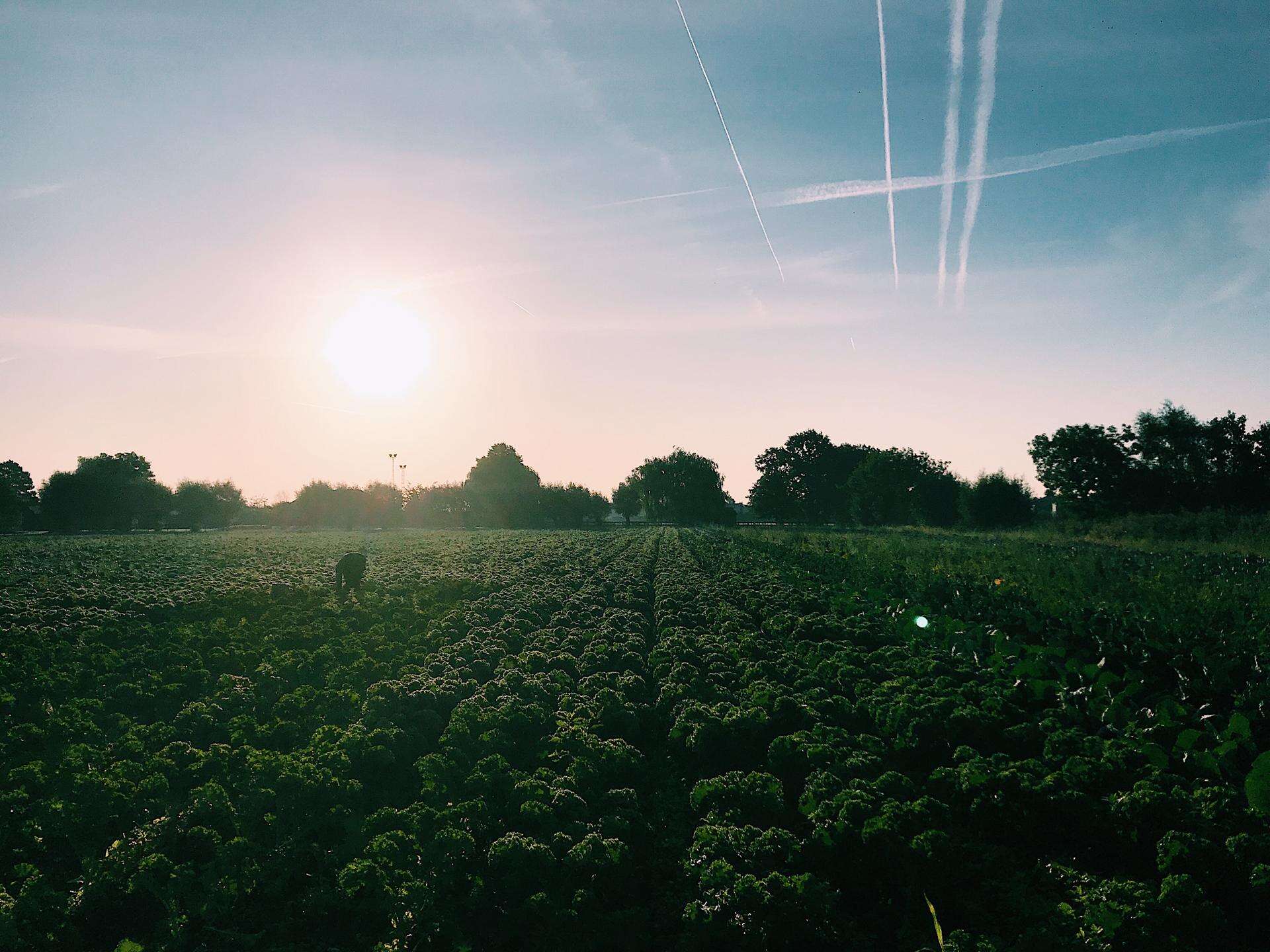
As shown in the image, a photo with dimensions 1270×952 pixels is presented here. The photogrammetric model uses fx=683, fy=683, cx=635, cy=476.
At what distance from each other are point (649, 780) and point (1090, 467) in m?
81.8

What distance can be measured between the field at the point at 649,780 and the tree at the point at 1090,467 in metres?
65.1

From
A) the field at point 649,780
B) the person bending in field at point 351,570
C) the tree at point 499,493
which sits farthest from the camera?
the tree at point 499,493

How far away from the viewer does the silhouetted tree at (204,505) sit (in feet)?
334

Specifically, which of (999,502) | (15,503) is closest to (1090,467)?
(999,502)

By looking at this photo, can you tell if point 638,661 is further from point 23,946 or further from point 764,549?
point 764,549

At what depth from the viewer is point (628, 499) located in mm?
145750

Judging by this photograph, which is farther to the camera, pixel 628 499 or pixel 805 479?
pixel 628 499

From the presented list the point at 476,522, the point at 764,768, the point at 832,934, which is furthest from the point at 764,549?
the point at 476,522

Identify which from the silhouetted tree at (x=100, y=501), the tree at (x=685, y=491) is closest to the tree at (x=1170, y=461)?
the tree at (x=685, y=491)

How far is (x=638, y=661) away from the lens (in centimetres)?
1452

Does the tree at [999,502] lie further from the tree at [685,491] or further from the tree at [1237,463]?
the tree at [685,491]

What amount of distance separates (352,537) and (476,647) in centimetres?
5760

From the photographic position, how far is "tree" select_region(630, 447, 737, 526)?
396 ft

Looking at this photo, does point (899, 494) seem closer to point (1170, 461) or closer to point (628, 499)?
point (1170, 461)
